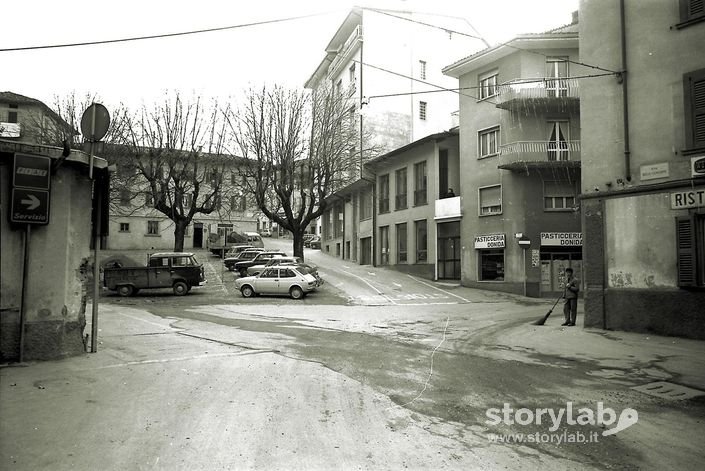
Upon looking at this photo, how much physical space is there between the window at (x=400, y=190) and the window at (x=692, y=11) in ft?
73.2

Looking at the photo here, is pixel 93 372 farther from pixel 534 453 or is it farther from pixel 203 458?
pixel 534 453

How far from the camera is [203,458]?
4.19 metres

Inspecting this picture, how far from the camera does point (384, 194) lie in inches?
1436

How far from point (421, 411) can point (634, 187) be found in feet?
32.6

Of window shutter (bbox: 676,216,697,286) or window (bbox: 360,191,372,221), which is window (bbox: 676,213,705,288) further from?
window (bbox: 360,191,372,221)

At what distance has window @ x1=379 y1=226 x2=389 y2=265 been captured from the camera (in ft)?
116

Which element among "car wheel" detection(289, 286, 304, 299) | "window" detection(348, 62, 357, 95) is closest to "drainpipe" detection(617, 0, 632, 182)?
"car wheel" detection(289, 286, 304, 299)

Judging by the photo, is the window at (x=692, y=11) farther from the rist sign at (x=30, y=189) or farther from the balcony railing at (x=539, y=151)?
the rist sign at (x=30, y=189)

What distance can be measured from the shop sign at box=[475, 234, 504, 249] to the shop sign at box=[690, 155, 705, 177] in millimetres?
13773

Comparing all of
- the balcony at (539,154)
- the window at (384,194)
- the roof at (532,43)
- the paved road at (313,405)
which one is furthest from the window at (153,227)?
the paved road at (313,405)

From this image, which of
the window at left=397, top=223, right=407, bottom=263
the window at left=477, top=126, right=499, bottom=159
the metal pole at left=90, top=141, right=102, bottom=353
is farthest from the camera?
the window at left=397, top=223, right=407, bottom=263

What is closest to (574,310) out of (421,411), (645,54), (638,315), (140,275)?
(638,315)

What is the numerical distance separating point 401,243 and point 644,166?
21.8m

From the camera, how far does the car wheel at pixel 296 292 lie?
22.9 m
